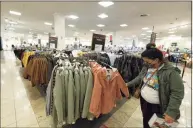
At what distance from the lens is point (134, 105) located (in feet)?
11.2

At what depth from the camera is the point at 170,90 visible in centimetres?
142

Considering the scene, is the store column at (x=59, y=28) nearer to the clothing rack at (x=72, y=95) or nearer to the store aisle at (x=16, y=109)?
the store aisle at (x=16, y=109)

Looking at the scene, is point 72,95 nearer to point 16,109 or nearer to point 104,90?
point 104,90

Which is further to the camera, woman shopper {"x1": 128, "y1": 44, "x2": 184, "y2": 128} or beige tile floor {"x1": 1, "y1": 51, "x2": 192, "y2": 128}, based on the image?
beige tile floor {"x1": 1, "y1": 51, "x2": 192, "y2": 128}

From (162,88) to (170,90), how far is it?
3.1 inches

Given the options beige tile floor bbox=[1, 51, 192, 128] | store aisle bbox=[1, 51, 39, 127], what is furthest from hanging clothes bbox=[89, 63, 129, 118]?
store aisle bbox=[1, 51, 39, 127]

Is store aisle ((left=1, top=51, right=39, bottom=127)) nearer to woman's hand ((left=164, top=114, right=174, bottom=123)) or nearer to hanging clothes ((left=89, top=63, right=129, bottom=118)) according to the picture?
hanging clothes ((left=89, top=63, right=129, bottom=118))

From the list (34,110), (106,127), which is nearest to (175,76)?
(106,127)

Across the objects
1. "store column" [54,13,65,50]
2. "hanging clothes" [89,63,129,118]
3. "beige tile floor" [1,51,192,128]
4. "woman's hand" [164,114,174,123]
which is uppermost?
"store column" [54,13,65,50]

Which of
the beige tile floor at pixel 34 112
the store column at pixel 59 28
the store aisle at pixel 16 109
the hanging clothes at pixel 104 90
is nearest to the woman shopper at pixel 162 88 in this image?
the hanging clothes at pixel 104 90

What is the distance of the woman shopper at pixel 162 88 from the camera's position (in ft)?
4.43

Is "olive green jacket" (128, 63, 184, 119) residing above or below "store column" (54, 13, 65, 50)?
below

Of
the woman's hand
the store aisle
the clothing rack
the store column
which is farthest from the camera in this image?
the store column

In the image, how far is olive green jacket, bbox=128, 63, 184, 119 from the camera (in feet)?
4.42
